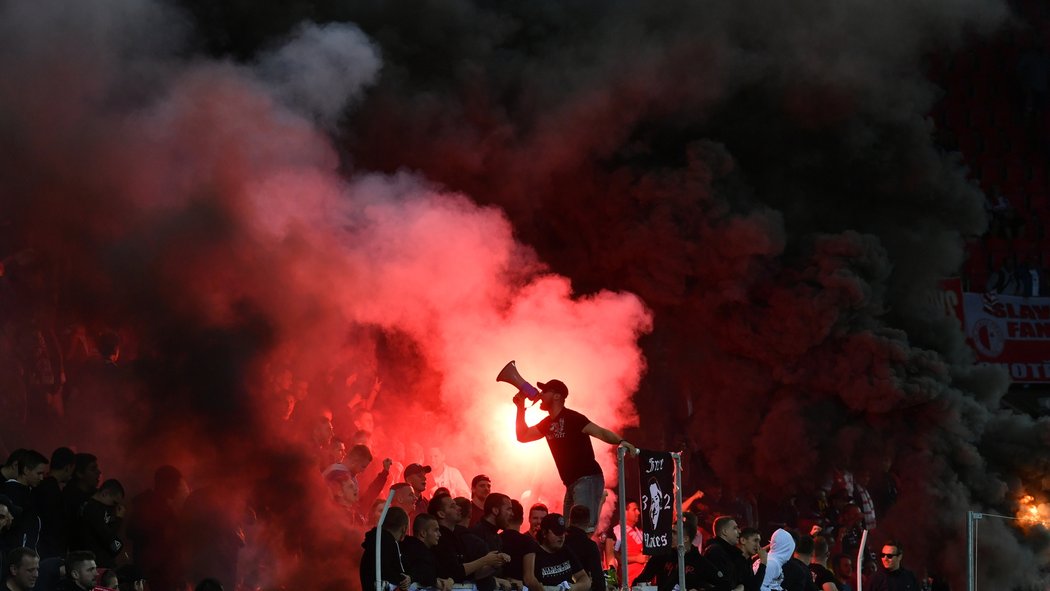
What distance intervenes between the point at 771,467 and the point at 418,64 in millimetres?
6522

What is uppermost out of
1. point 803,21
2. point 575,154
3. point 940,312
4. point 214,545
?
point 803,21

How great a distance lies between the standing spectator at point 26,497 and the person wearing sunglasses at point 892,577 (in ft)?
22.5

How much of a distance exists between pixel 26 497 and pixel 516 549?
A: 11.2 ft

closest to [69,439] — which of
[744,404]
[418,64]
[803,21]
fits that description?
[418,64]

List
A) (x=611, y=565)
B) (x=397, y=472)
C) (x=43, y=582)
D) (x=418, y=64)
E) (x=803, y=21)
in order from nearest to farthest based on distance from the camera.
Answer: (x=43, y=582) < (x=611, y=565) < (x=397, y=472) < (x=418, y=64) < (x=803, y=21)

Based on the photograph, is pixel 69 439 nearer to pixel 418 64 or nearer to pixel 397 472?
pixel 397 472

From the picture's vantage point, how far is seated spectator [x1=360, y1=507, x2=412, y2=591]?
8945 millimetres

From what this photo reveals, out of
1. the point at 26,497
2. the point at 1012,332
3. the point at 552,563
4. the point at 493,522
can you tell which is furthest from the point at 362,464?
A: the point at 1012,332

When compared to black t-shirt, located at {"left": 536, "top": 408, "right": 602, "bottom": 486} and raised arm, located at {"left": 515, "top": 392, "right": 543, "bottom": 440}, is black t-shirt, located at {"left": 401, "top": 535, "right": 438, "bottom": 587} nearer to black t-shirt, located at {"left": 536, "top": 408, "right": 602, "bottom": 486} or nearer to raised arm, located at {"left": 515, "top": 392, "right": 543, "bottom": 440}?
black t-shirt, located at {"left": 536, "top": 408, "right": 602, "bottom": 486}

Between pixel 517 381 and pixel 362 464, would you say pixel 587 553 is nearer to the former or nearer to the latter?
pixel 517 381

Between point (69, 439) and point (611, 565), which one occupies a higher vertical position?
point (69, 439)

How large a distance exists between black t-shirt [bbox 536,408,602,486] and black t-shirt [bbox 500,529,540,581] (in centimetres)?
247

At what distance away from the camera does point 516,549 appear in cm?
993

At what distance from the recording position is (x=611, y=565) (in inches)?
525
